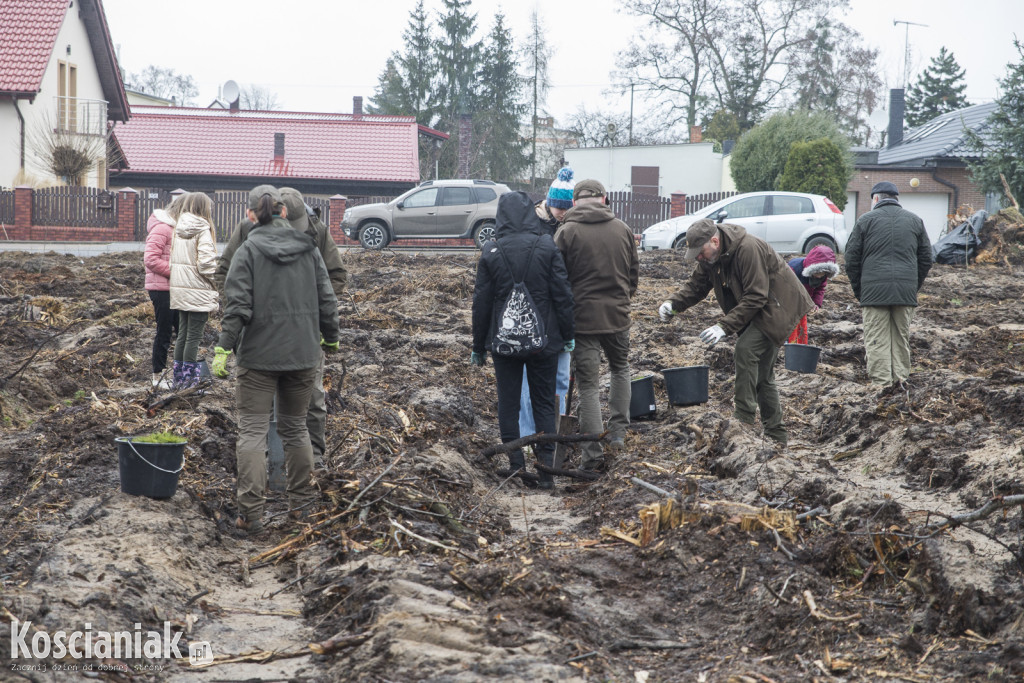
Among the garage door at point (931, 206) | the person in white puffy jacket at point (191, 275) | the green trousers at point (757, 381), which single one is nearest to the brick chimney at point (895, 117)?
the garage door at point (931, 206)

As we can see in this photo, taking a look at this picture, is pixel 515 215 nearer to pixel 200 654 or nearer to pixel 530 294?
pixel 530 294

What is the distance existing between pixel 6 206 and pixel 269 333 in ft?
75.6

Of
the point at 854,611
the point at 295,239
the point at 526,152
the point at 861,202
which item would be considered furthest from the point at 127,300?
the point at 526,152

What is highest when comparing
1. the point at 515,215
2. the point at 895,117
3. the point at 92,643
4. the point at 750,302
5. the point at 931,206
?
the point at 895,117

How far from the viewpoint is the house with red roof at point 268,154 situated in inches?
1331

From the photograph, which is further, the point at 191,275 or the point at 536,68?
the point at 536,68

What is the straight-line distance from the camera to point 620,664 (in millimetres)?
3367

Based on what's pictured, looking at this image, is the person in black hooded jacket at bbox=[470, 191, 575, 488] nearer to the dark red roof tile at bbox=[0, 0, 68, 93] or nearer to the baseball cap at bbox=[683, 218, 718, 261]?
the baseball cap at bbox=[683, 218, 718, 261]

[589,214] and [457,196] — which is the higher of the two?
[457,196]

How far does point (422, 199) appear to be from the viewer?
72.4 ft

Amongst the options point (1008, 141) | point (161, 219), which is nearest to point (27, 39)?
point (161, 219)

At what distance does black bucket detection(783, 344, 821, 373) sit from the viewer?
936cm

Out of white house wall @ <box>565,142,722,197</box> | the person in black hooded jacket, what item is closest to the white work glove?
the person in black hooded jacket

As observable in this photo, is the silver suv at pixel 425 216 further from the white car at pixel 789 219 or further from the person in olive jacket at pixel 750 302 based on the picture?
the person in olive jacket at pixel 750 302
